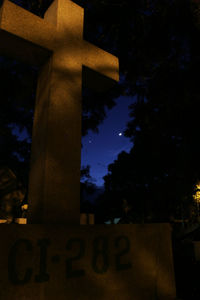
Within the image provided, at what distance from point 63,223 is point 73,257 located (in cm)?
48

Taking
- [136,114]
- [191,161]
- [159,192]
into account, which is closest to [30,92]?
[136,114]

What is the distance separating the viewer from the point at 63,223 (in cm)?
211

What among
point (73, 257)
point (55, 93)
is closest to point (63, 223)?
point (73, 257)

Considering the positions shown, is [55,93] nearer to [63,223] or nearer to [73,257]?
[63,223]

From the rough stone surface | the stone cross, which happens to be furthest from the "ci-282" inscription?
the stone cross

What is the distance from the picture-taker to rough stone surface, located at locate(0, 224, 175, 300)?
4.76ft

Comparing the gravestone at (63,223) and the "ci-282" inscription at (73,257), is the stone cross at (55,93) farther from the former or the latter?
the "ci-282" inscription at (73,257)

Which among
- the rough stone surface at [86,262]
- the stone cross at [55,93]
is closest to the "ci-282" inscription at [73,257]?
the rough stone surface at [86,262]

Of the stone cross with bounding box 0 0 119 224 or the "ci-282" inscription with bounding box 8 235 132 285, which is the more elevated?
the stone cross with bounding box 0 0 119 224

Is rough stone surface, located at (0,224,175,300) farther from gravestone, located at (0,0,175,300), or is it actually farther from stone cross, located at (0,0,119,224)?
stone cross, located at (0,0,119,224)

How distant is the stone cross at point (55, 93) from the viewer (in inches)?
84.0

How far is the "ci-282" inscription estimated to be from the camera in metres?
1.44

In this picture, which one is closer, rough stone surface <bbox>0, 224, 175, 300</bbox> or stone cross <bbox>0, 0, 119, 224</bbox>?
rough stone surface <bbox>0, 224, 175, 300</bbox>

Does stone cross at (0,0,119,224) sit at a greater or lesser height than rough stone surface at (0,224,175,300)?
greater
